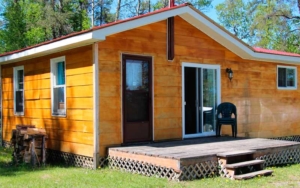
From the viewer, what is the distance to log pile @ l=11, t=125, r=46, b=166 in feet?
26.9

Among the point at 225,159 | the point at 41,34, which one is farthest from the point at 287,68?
the point at 41,34

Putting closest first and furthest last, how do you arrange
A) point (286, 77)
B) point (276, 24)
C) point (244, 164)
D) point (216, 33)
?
point (244, 164), point (216, 33), point (286, 77), point (276, 24)

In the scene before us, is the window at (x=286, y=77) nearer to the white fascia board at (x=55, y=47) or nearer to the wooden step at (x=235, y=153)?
the wooden step at (x=235, y=153)

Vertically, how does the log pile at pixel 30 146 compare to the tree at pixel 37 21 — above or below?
below

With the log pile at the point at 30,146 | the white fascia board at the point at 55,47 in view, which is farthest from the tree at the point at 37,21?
the log pile at the point at 30,146

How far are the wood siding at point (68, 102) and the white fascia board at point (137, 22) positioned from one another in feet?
1.99

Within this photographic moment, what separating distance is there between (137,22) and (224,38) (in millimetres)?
2734

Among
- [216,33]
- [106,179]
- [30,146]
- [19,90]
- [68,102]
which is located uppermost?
[216,33]

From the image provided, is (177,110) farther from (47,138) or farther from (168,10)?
(47,138)

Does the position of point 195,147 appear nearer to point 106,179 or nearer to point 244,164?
point 244,164

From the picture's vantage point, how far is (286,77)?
1220cm

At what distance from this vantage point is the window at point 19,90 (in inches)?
419

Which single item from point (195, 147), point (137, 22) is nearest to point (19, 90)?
point (137, 22)

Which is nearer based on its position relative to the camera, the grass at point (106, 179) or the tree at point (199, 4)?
the grass at point (106, 179)
